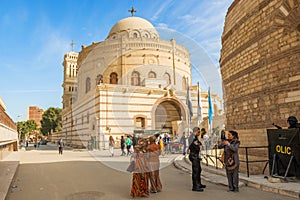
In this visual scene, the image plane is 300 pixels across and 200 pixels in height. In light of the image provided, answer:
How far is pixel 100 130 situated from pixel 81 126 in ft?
21.6

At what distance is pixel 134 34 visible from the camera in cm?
2956

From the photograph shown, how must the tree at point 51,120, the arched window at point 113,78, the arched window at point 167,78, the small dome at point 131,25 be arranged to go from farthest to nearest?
1. the tree at point 51,120
2. the small dome at point 131,25
3. the arched window at point 167,78
4. the arched window at point 113,78

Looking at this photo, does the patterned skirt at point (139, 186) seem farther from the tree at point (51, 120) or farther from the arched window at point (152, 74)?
the tree at point (51, 120)

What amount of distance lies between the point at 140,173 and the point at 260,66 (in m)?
6.28

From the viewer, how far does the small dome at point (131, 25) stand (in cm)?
3108

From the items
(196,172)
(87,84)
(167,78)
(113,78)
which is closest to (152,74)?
(167,78)

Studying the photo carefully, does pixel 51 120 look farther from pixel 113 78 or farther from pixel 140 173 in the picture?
pixel 140 173

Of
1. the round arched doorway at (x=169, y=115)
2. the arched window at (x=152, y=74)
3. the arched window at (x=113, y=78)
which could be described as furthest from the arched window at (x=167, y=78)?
the arched window at (x=113, y=78)

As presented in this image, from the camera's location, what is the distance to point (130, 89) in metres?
22.4

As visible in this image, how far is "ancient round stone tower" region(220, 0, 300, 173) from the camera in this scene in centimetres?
739

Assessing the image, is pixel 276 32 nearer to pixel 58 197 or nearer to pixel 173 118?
pixel 58 197

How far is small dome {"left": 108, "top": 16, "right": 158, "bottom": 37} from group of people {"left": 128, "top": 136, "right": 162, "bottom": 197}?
27.1 meters

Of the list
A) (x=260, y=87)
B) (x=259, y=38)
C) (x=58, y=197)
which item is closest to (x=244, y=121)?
(x=260, y=87)

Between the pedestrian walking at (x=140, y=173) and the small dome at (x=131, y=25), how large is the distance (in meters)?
27.2
